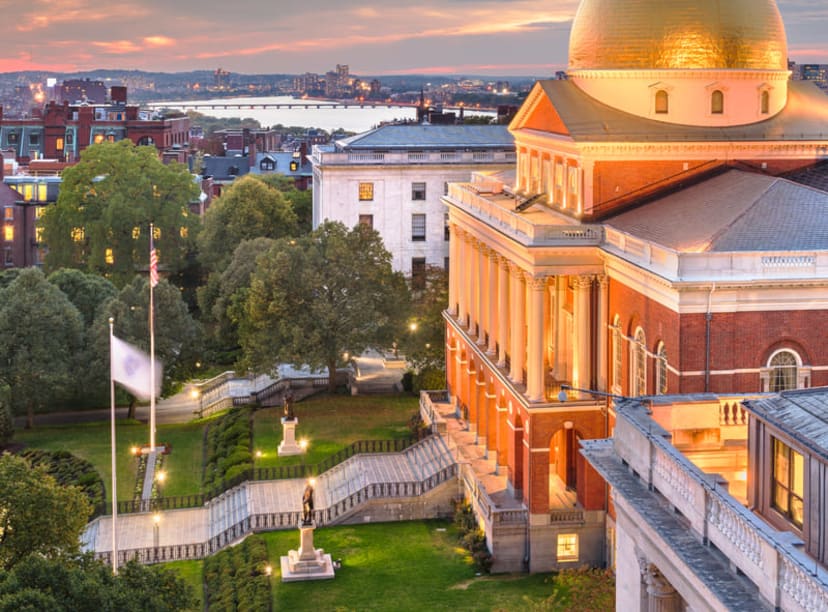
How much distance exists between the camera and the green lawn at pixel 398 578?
1783 inches

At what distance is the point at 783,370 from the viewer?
4091cm

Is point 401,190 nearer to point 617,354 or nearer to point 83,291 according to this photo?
point 83,291

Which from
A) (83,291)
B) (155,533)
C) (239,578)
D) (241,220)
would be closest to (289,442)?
(155,533)

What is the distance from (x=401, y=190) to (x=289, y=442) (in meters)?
28.7

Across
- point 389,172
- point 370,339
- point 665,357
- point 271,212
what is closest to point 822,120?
point 665,357

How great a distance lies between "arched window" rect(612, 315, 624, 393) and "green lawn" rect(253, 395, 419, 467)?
18.6 meters

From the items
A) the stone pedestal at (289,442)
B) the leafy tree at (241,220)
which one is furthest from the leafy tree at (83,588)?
the leafy tree at (241,220)

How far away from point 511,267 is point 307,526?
1345 centimetres

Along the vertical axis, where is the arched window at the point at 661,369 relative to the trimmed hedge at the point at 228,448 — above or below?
above

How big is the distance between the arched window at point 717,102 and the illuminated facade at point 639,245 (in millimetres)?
58

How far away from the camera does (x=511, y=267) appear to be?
53688mm

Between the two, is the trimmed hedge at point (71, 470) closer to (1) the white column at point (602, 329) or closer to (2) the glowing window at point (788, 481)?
(1) the white column at point (602, 329)

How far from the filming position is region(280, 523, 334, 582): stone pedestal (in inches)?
1879

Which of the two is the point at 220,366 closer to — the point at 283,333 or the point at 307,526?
the point at 283,333
